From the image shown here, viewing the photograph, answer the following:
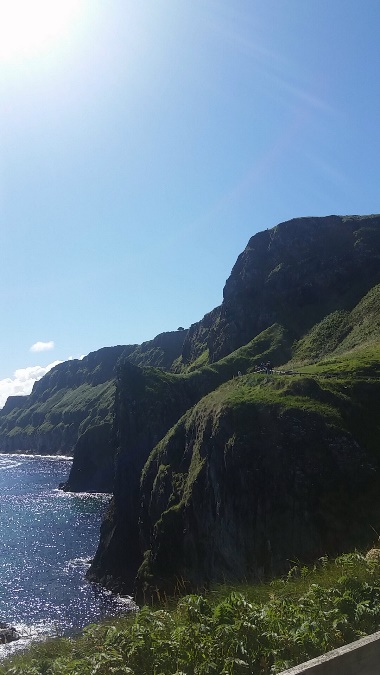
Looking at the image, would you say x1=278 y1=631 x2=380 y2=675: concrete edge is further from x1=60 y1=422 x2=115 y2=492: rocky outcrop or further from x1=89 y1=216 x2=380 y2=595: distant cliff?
x1=60 y1=422 x2=115 y2=492: rocky outcrop

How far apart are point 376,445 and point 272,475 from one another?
338 inches

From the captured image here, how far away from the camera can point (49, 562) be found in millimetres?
73875

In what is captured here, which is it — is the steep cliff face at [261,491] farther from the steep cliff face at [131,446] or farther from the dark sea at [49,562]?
the steep cliff face at [131,446]

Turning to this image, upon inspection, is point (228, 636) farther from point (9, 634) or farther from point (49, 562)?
point (49, 562)

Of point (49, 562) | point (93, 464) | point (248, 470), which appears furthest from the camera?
point (93, 464)

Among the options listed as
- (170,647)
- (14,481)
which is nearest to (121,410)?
(14,481)

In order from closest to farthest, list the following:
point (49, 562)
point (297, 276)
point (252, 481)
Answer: point (252, 481) < point (49, 562) < point (297, 276)

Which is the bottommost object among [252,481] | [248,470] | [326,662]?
[252,481]

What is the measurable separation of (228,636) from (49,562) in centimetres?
7410

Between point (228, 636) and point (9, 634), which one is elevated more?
point (228, 636)

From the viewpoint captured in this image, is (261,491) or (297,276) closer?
(261,491)

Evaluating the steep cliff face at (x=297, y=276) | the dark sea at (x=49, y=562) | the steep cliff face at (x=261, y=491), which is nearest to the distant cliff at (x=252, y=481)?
the steep cliff face at (x=261, y=491)

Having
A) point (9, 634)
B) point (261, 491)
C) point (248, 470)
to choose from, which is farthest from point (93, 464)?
point (261, 491)

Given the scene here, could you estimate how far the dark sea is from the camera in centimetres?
5366
